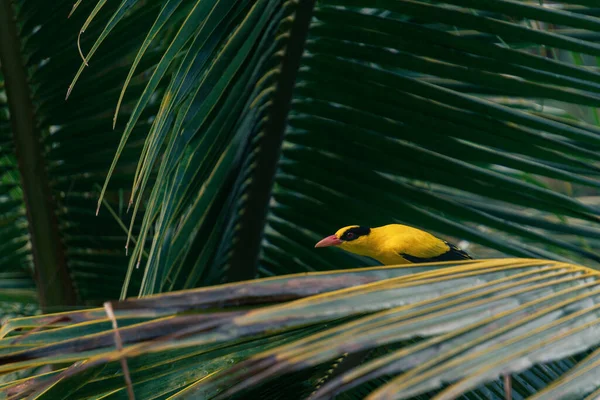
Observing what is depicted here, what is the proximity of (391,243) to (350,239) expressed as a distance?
101mm

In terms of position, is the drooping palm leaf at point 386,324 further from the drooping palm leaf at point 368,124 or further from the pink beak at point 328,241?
the pink beak at point 328,241

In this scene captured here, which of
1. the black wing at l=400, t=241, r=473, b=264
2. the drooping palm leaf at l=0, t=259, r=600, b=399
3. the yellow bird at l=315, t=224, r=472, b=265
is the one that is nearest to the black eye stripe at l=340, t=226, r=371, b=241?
the yellow bird at l=315, t=224, r=472, b=265

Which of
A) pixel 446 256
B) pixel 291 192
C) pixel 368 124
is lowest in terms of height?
pixel 446 256

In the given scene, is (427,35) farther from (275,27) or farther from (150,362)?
(150,362)

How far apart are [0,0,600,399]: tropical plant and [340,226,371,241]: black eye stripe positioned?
0.02 m

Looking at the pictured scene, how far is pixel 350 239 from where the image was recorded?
4.53ft

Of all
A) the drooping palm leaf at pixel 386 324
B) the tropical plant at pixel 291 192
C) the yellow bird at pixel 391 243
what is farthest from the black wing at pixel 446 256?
the drooping palm leaf at pixel 386 324

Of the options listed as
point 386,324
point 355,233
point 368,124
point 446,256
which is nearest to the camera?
point 386,324

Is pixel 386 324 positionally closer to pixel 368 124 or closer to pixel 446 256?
pixel 368 124

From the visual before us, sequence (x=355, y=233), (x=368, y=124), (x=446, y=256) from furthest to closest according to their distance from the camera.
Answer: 1. (x=446, y=256)
2. (x=355, y=233)
3. (x=368, y=124)

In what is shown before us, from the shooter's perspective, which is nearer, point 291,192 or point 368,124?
point 368,124

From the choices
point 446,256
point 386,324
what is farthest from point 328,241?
point 386,324

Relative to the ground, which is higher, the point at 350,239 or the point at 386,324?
the point at 386,324

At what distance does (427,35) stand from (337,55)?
0.58 ft
